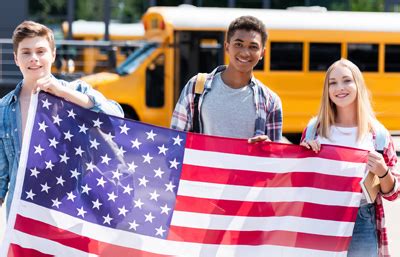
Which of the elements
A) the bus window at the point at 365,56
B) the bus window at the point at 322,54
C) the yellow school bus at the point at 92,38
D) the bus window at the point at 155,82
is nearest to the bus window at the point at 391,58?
the bus window at the point at 365,56

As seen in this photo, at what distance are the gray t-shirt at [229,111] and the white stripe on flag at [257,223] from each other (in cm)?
42

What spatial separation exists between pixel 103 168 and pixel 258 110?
2.62 feet

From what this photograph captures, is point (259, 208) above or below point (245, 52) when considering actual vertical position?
below

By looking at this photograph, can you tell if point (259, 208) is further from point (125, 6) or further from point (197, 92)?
point (125, 6)

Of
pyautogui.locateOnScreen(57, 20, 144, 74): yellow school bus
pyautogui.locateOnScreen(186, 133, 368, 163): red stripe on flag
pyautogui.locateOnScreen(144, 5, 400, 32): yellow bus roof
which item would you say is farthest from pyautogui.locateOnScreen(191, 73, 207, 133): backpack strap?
pyautogui.locateOnScreen(57, 20, 144, 74): yellow school bus

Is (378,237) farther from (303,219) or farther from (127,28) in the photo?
(127,28)

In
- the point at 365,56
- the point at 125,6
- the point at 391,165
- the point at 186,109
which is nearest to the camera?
the point at 391,165

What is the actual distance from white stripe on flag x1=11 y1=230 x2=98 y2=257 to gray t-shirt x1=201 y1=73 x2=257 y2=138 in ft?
2.83

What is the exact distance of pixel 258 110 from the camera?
14.5 feet

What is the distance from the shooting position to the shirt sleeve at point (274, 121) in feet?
14.7

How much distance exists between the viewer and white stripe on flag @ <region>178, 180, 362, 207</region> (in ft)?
14.3

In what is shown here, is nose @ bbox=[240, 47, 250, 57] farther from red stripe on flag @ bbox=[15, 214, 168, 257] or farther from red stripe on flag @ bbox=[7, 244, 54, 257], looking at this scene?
red stripe on flag @ bbox=[7, 244, 54, 257]

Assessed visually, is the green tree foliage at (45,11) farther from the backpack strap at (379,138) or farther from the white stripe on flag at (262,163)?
the backpack strap at (379,138)

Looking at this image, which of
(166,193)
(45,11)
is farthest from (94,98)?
(45,11)
